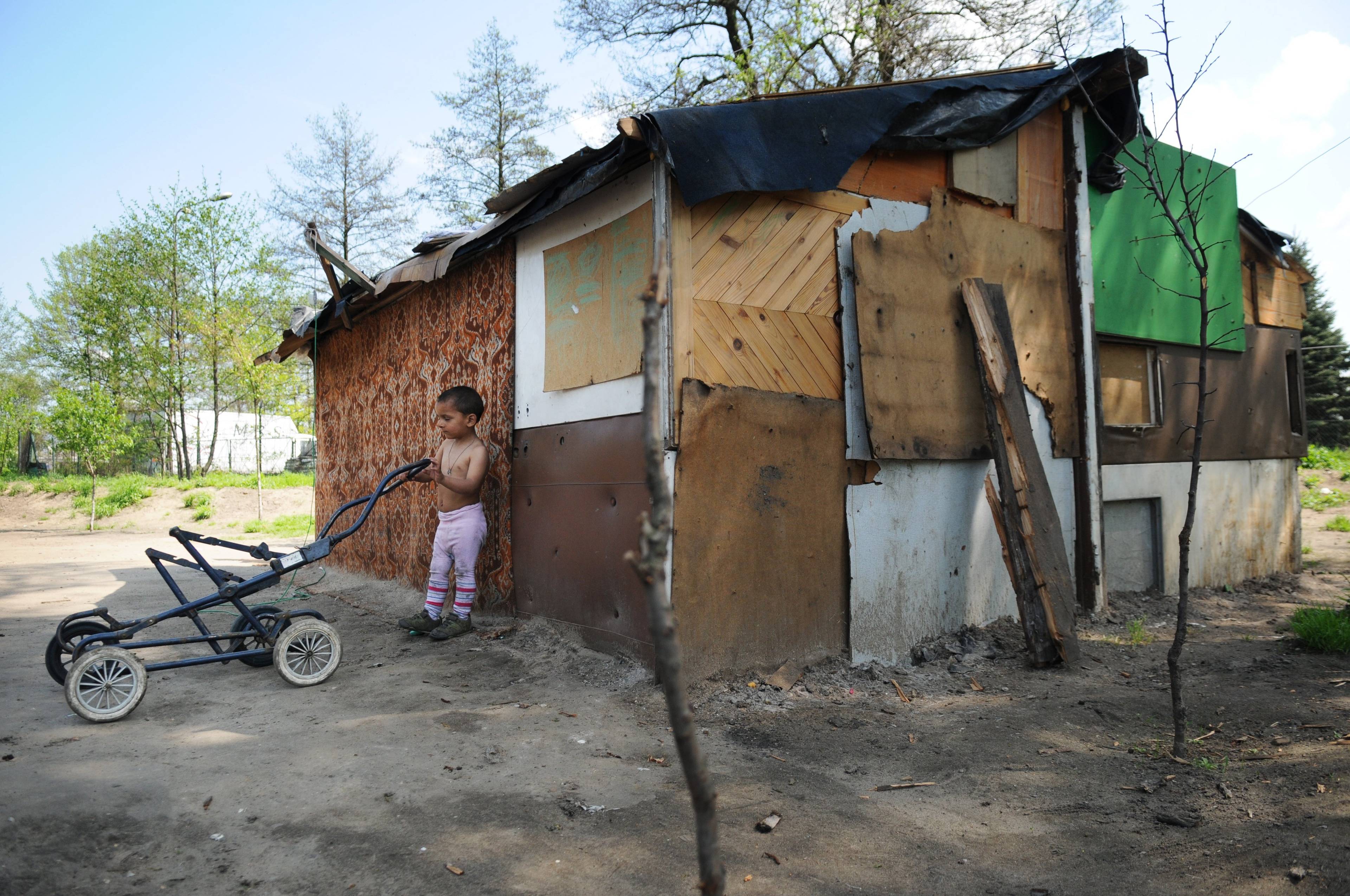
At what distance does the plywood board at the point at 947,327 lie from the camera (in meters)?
5.41

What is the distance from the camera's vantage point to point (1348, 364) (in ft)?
79.5

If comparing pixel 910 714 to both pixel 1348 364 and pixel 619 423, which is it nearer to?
pixel 619 423

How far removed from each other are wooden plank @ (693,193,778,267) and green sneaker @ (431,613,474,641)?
3199 mm

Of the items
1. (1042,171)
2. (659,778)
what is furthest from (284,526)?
(1042,171)

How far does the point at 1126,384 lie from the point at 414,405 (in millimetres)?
6960

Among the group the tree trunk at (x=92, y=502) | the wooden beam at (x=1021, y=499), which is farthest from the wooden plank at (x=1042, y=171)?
the tree trunk at (x=92, y=502)

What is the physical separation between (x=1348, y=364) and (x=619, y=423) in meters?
28.6

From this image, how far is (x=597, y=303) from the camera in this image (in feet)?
17.5

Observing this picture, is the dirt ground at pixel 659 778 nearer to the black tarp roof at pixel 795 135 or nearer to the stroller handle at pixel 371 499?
the stroller handle at pixel 371 499

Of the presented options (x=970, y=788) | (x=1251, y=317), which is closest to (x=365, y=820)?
(x=970, y=788)

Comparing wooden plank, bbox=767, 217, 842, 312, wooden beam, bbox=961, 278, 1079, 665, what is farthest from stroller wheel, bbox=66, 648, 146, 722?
wooden beam, bbox=961, 278, 1079, 665

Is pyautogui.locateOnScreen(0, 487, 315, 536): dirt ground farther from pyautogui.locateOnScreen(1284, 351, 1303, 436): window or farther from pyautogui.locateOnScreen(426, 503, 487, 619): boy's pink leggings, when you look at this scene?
pyautogui.locateOnScreen(1284, 351, 1303, 436): window

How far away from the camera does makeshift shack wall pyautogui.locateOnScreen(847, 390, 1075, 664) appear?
534 centimetres

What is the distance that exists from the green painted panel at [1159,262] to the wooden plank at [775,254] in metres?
3.48
